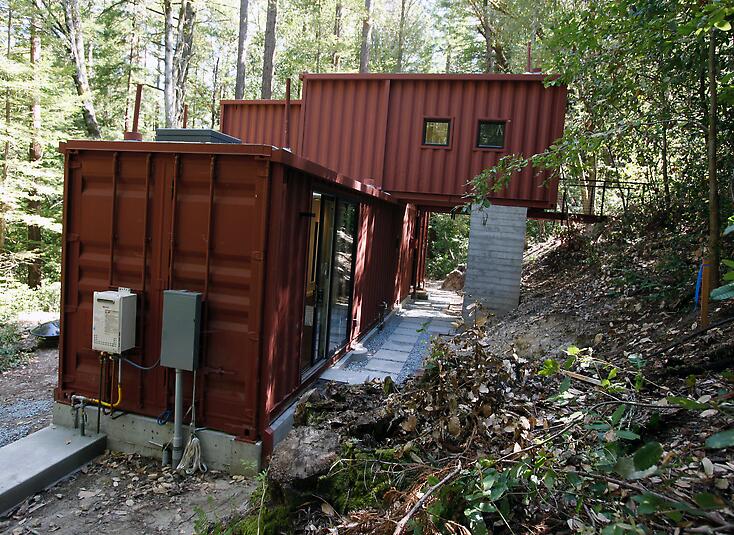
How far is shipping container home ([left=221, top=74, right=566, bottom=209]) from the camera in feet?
31.9

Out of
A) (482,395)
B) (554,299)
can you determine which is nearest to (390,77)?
(554,299)

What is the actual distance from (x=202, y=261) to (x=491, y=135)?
744cm

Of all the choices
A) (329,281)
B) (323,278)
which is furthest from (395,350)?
(323,278)

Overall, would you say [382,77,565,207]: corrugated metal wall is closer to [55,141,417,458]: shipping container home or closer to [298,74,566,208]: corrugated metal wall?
[298,74,566,208]: corrugated metal wall

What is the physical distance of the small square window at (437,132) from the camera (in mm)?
10320

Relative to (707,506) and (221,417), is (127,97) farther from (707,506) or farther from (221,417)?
(707,506)

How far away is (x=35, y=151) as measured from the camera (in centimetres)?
1461

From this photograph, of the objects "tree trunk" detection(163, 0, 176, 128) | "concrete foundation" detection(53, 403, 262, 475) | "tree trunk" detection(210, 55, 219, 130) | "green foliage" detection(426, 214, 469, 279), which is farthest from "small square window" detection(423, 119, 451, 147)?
"tree trunk" detection(210, 55, 219, 130)

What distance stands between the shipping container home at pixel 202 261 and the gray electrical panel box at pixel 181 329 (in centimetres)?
17

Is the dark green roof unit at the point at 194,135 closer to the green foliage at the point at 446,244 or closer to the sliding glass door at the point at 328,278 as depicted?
the sliding glass door at the point at 328,278

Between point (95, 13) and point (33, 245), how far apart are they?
8.93 meters

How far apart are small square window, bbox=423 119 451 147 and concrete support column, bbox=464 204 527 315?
167cm

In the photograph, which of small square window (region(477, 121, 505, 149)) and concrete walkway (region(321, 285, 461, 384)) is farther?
small square window (region(477, 121, 505, 149))

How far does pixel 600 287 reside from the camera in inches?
313
